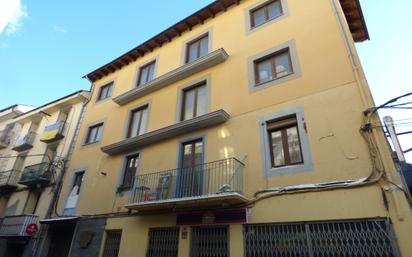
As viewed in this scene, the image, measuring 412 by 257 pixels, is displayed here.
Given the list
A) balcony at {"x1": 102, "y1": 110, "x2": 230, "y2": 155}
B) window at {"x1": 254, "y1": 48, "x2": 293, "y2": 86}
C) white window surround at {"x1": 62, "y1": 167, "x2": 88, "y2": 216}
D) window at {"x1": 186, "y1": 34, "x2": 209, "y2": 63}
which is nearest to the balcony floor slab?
balcony at {"x1": 102, "y1": 110, "x2": 230, "y2": 155}

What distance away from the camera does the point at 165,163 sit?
1016 centimetres

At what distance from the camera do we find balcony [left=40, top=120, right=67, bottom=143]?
52.1 ft

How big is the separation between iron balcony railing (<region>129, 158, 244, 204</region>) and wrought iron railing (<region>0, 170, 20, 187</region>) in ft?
37.6

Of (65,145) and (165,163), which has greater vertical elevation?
(65,145)

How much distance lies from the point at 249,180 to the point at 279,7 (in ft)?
24.2

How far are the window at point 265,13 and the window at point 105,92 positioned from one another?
9616 millimetres

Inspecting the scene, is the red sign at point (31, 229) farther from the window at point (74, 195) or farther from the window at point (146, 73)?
the window at point (146, 73)

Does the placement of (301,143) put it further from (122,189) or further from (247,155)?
(122,189)

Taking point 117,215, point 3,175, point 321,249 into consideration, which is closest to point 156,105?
point 117,215

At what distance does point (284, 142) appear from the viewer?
7797 mm

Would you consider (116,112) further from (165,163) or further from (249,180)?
(249,180)

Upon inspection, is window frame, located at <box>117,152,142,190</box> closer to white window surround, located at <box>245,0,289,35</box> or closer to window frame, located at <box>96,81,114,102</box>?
window frame, located at <box>96,81,114,102</box>

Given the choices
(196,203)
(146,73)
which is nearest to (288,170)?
(196,203)

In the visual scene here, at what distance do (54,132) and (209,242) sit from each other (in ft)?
43.6
